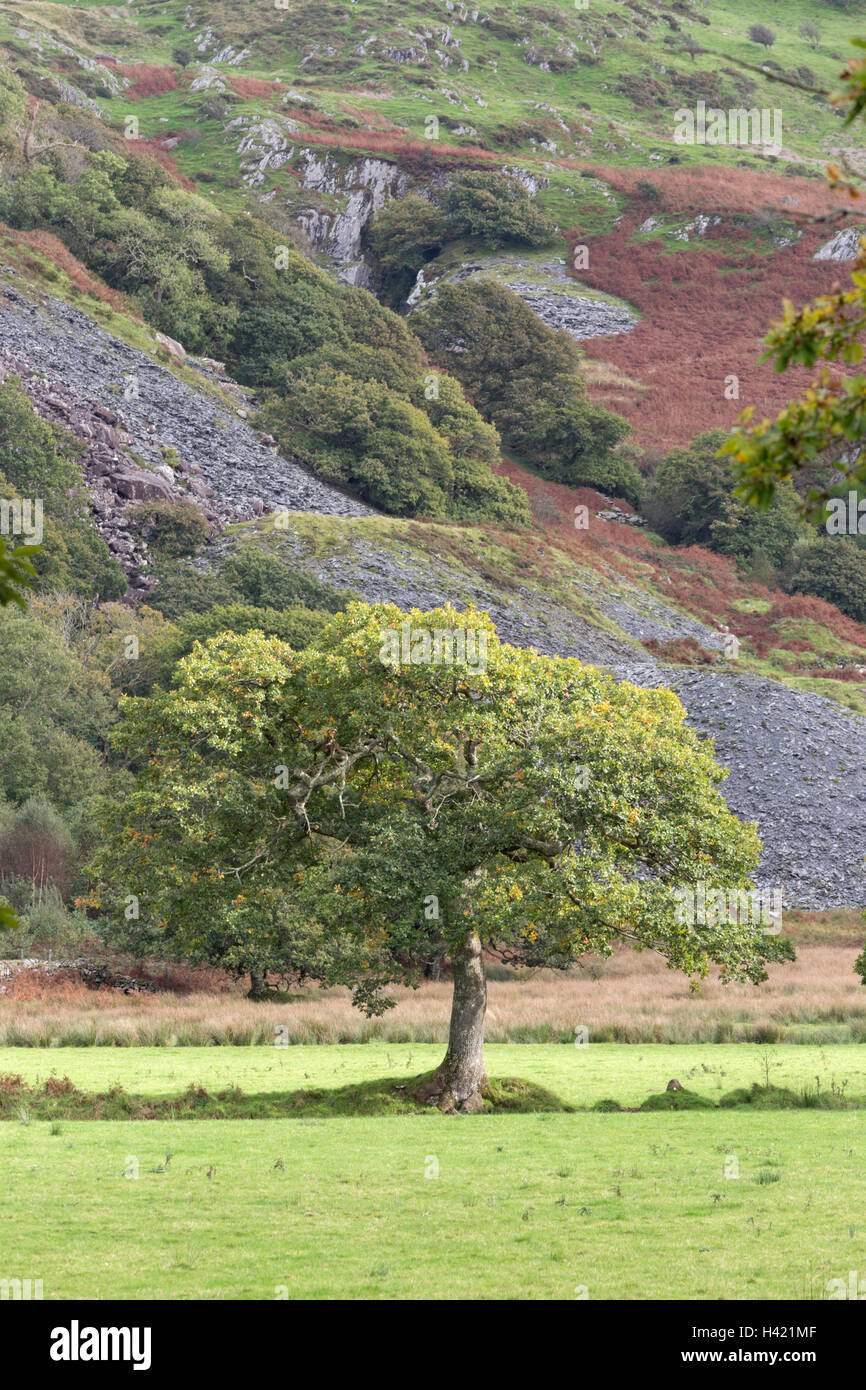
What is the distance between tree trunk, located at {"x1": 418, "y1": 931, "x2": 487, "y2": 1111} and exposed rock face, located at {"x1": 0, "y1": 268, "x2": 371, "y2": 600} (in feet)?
160

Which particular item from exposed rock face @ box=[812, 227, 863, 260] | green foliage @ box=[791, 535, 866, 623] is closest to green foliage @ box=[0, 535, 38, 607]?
green foliage @ box=[791, 535, 866, 623]

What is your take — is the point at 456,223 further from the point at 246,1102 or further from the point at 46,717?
the point at 246,1102

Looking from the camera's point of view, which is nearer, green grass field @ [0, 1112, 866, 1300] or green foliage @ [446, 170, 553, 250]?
green grass field @ [0, 1112, 866, 1300]

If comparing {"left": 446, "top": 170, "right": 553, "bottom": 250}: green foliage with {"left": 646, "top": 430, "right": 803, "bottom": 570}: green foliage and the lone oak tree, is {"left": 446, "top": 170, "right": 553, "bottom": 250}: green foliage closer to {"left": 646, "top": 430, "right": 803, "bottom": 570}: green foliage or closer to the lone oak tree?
{"left": 646, "top": 430, "right": 803, "bottom": 570}: green foliage

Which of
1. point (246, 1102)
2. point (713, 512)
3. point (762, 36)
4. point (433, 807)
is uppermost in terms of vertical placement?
point (762, 36)

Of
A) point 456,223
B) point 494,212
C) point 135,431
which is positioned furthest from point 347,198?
point 135,431

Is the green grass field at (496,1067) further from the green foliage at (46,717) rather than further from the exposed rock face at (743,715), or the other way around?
the exposed rock face at (743,715)

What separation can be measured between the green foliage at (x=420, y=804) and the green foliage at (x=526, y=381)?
79154mm

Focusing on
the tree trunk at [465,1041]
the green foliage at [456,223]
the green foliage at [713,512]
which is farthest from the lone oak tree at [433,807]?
the green foliage at [456,223]

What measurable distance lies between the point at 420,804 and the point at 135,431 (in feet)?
197

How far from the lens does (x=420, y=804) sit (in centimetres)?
2217

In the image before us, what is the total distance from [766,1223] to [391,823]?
9706mm

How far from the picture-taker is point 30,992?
37.7 metres

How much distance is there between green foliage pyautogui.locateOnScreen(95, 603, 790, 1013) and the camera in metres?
19.8
